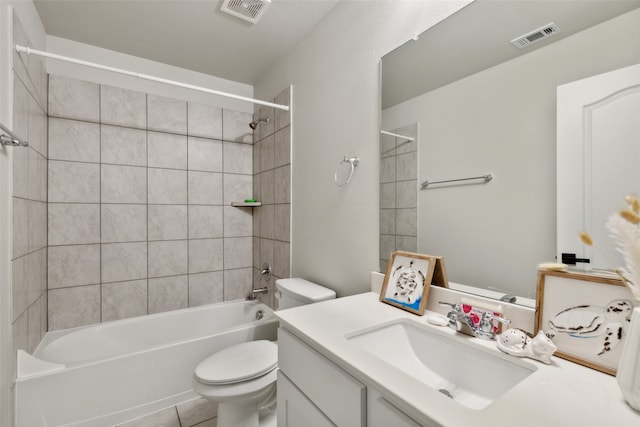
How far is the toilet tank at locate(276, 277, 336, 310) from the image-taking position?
5.08ft

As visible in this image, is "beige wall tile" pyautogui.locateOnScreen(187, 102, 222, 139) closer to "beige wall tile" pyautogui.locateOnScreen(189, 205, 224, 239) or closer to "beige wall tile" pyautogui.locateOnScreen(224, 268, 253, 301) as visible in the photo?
"beige wall tile" pyautogui.locateOnScreen(189, 205, 224, 239)

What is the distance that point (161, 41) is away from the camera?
1988 mm

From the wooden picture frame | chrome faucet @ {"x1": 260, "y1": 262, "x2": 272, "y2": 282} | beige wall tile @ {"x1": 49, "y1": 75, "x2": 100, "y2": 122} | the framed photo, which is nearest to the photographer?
the framed photo

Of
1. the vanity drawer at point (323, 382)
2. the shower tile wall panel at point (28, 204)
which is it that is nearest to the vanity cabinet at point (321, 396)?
the vanity drawer at point (323, 382)

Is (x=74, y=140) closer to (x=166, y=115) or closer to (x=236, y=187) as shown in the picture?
(x=166, y=115)

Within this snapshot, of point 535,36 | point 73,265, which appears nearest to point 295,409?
point 535,36

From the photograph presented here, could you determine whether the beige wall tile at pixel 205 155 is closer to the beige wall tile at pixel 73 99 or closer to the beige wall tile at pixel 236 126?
the beige wall tile at pixel 236 126

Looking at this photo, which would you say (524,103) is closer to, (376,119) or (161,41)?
(376,119)

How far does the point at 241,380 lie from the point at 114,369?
822mm

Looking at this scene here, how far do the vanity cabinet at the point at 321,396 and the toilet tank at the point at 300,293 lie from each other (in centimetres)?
51

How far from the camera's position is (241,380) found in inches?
51.4

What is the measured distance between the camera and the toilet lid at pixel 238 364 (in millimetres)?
1299

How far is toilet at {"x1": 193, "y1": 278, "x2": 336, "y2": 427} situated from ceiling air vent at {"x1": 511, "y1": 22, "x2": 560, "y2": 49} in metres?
1.33

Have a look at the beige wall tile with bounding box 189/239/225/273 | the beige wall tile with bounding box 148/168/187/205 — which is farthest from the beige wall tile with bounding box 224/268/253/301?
the beige wall tile with bounding box 148/168/187/205
